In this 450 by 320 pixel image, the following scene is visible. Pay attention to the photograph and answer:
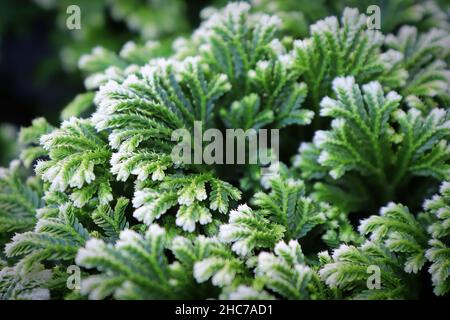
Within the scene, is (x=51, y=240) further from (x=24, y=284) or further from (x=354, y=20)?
(x=354, y=20)

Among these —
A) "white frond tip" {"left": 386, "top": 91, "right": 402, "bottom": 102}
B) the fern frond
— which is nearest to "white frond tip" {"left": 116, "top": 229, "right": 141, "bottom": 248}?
the fern frond

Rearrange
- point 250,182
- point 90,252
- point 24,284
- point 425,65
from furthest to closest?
point 425,65 < point 250,182 < point 24,284 < point 90,252

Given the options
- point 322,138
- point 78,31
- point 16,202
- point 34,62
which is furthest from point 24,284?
point 34,62

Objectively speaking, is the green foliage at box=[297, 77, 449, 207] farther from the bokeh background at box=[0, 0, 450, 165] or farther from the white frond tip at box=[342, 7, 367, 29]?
the bokeh background at box=[0, 0, 450, 165]

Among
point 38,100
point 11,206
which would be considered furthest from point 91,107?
point 38,100

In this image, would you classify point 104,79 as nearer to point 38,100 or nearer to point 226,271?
point 226,271

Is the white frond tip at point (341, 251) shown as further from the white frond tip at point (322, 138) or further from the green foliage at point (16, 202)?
the green foliage at point (16, 202)

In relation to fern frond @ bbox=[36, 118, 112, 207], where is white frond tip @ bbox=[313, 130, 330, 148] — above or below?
above

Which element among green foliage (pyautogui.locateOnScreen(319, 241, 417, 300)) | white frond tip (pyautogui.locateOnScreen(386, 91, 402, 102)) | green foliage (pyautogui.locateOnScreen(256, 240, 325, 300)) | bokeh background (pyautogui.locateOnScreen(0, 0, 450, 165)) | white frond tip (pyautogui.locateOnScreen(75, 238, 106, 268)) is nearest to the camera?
white frond tip (pyautogui.locateOnScreen(75, 238, 106, 268))

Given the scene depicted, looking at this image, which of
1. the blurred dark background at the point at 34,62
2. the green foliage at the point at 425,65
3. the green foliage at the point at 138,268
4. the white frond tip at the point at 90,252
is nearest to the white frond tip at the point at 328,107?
the green foliage at the point at 425,65
